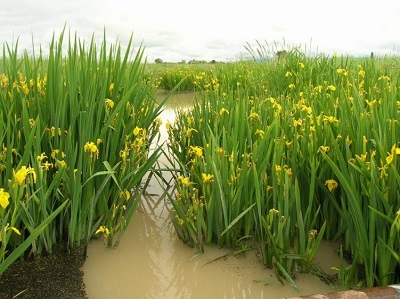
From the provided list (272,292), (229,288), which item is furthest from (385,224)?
(229,288)

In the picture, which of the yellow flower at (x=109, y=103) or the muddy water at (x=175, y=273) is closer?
the muddy water at (x=175, y=273)

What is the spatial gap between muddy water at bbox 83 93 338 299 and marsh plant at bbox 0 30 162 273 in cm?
15

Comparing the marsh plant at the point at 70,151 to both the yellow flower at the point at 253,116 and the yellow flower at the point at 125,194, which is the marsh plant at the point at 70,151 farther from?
the yellow flower at the point at 253,116

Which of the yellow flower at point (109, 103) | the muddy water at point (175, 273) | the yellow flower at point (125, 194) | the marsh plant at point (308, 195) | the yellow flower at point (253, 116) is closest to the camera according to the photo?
the marsh plant at point (308, 195)

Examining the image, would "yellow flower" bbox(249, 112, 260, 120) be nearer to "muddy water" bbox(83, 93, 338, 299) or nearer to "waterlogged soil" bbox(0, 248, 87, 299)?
"muddy water" bbox(83, 93, 338, 299)

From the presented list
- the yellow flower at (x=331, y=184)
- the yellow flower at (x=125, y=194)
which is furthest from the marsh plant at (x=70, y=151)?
the yellow flower at (x=331, y=184)

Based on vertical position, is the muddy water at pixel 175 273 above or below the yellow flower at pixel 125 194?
below

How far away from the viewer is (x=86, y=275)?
2.29 m

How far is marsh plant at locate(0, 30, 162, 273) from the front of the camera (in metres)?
2.24

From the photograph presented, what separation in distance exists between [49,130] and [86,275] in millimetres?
838

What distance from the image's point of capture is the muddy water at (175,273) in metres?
2.17

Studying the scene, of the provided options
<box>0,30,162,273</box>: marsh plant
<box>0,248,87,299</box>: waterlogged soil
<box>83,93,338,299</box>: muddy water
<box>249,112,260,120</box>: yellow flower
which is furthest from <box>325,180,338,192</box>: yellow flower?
<box>0,248,87,299</box>: waterlogged soil

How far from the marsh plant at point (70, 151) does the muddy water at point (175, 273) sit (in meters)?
0.15

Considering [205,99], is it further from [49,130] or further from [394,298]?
[394,298]
